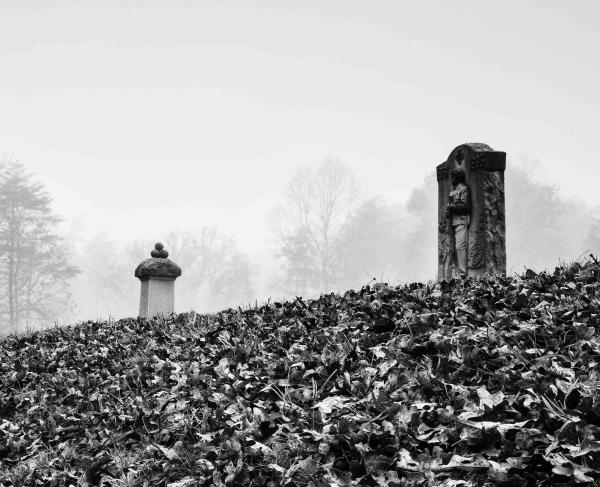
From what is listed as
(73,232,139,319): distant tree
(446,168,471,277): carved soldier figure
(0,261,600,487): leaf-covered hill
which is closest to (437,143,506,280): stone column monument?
(446,168,471,277): carved soldier figure

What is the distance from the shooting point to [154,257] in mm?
11469

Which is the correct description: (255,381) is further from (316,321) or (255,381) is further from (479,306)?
(479,306)

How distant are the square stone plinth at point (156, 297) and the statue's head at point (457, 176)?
5.86m

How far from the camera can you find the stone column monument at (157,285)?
1082cm

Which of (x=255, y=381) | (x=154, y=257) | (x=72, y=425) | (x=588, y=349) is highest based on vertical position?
(x=154, y=257)

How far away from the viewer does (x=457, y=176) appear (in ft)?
26.4

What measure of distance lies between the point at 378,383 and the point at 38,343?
6181mm

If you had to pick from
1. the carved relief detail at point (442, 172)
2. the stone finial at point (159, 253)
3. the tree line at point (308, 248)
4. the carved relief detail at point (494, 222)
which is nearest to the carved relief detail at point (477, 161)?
the carved relief detail at point (494, 222)

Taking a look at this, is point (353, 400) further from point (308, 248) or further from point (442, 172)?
point (308, 248)

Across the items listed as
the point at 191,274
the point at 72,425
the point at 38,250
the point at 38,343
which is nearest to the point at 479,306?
the point at 72,425

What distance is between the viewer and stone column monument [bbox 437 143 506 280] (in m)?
7.66

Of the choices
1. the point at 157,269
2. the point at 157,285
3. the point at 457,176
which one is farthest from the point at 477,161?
the point at 157,285

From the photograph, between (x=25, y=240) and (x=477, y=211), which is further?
(x=25, y=240)

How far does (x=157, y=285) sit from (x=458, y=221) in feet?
20.4
